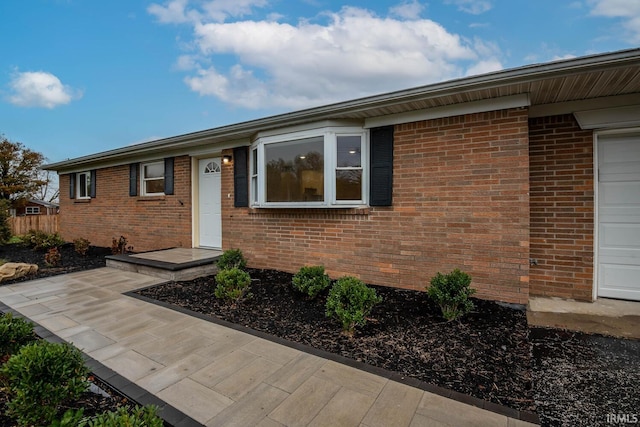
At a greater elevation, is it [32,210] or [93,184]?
[93,184]

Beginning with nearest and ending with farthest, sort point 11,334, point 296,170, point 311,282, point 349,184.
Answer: point 11,334
point 311,282
point 349,184
point 296,170

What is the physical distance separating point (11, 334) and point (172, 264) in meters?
2.93

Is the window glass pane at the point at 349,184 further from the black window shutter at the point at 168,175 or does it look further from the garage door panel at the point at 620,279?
the black window shutter at the point at 168,175

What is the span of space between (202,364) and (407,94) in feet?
12.7

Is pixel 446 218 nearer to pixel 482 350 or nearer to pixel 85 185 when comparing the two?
pixel 482 350

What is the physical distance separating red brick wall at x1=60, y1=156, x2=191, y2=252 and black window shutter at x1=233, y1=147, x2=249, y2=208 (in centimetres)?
168

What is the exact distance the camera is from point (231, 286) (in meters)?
3.91

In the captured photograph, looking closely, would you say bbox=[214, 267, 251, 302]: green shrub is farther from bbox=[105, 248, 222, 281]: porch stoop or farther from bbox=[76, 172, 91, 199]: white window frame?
bbox=[76, 172, 91, 199]: white window frame

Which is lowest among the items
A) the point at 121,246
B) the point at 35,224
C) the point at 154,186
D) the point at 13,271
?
the point at 13,271

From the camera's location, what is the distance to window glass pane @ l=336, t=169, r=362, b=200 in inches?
186

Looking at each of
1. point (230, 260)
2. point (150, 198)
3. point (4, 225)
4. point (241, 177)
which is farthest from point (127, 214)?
point (230, 260)

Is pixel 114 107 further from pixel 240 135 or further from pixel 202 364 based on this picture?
pixel 202 364

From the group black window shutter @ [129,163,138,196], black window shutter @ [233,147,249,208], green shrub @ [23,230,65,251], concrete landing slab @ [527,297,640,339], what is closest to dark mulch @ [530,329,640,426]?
concrete landing slab @ [527,297,640,339]

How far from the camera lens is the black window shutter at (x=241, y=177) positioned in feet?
19.9
